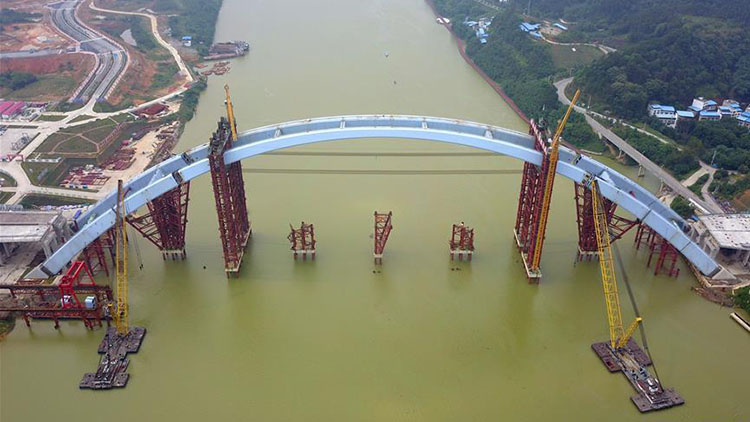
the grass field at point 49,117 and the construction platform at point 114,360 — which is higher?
the grass field at point 49,117

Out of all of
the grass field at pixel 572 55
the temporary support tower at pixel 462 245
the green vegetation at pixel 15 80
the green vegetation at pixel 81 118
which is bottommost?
the temporary support tower at pixel 462 245

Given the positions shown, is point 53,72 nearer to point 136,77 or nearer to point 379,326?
point 136,77

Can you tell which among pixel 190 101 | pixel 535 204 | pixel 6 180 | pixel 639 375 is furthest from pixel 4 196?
pixel 639 375

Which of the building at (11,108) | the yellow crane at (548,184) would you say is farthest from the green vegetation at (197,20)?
the yellow crane at (548,184)

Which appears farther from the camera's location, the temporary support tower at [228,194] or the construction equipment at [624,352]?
the temporary support tower at [228,194]

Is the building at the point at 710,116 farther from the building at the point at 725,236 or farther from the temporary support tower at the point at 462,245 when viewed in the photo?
the temporary support tower at the point at 462,245

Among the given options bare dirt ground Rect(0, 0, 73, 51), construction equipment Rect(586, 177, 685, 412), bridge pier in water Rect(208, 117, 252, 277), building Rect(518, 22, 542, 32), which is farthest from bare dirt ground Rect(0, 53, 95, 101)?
building Rect(518, 22, 542, 32)

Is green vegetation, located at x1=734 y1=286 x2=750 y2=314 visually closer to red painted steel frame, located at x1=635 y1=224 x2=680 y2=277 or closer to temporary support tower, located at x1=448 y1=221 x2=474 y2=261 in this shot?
red painted steel frame, located at x1=635 y1=224 x2=680 y2=277
